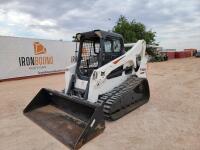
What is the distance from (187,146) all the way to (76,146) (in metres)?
1.87

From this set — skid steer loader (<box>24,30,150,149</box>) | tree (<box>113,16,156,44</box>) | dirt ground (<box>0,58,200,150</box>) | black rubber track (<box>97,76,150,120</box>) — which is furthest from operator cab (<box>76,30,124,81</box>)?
tree (<box>113,16,156,44</box>)

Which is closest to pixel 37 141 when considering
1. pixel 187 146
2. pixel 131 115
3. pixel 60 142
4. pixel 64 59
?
pixel 60 142

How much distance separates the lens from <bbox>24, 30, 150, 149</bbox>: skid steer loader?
3709 mm

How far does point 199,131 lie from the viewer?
3.84 m

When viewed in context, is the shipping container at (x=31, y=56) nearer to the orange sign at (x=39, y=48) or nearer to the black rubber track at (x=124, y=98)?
the orange sign at (x=39, y=48)

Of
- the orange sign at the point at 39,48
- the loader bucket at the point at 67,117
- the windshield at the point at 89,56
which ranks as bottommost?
the loader bucket at the point at 67,117

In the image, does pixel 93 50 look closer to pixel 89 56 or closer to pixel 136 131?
pixel 89 56

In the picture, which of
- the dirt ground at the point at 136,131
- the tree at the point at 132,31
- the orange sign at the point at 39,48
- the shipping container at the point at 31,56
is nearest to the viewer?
the dirt ground at the point at 136,131

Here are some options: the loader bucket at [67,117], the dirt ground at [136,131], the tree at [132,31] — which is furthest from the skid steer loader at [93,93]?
the tree at [132,31]

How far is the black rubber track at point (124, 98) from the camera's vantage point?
14.3 feet

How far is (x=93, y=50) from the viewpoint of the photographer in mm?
5625

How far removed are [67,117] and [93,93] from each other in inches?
31.4

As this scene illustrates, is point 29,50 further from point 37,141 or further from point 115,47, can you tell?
point 37,141

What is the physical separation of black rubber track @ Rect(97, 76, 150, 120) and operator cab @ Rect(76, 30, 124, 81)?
2.56 feet
